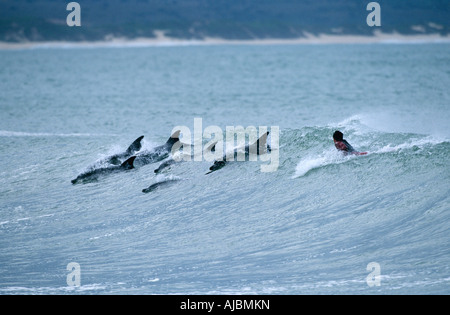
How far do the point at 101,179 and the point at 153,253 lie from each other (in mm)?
5264

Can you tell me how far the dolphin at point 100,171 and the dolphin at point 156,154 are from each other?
38 centimetres

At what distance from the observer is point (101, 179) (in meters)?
16.3

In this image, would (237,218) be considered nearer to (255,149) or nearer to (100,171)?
(255,149)

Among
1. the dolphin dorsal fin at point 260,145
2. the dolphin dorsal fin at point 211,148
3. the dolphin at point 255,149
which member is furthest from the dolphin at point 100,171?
the dolphin dorsal fin at point 260,145

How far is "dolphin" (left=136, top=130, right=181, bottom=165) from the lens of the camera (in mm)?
17438

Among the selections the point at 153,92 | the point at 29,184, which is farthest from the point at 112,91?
the point at 29,184

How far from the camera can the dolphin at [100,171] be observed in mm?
16344

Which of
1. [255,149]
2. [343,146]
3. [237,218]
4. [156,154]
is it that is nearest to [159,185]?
[156,154]

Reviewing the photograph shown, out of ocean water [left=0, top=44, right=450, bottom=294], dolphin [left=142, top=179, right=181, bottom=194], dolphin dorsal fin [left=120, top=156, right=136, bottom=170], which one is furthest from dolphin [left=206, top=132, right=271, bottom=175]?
dolphin dorsal fin [left=120, top=156, right=136, bottom=170]

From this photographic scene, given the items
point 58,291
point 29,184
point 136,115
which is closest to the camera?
point 58,291

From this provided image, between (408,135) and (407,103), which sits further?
(407,103)
